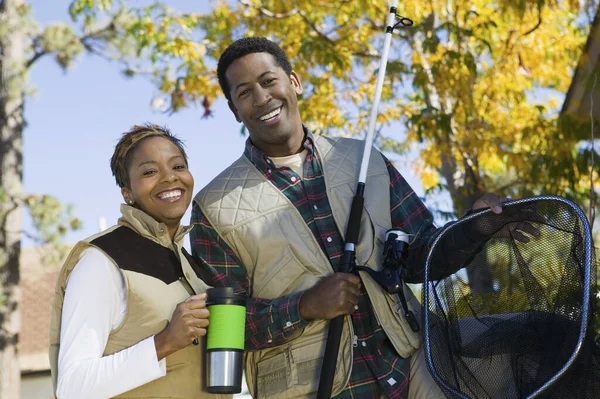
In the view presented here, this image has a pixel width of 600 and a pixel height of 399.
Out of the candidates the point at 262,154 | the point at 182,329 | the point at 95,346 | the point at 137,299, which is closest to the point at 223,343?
the point at 182,329

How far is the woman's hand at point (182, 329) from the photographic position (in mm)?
2762

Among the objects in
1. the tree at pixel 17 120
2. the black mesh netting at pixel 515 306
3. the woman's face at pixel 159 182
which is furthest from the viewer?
the tree at pixel 17 120

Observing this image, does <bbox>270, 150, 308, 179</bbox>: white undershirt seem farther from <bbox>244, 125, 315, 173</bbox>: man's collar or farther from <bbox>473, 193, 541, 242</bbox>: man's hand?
<bbox>473, 193, 541, 242</bbox>: man's hand

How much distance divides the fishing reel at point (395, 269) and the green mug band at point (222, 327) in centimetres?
59

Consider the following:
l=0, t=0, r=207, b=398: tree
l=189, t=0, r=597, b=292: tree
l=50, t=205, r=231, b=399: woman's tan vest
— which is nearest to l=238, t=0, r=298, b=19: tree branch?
l=189, t=0, r=597, b=292: tree

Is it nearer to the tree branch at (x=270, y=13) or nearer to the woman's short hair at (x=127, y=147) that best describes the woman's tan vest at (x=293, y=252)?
the woman's short hair at (x=127, y=147)

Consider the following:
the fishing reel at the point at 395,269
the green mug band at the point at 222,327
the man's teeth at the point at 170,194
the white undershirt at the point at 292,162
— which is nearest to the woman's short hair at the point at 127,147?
the man's teeth at the point at 170,194

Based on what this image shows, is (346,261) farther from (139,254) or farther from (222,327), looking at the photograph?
(139,254)

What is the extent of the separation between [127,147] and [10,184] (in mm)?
10936

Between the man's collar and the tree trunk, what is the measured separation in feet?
32.5

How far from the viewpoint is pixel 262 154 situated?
3668mm

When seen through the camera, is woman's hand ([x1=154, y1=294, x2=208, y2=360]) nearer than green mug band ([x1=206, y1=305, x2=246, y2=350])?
Yes

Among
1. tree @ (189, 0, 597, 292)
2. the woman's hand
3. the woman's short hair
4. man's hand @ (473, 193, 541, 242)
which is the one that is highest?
tree @ (189, 0, 597, 292)

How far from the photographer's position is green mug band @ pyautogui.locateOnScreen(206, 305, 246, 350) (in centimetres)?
291
